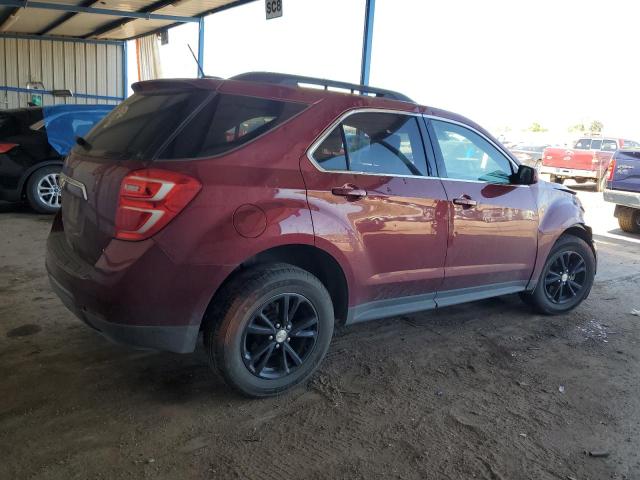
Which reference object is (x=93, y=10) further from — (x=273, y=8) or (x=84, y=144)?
(x=84, y=144)

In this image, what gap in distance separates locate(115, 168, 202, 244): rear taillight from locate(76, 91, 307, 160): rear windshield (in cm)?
15

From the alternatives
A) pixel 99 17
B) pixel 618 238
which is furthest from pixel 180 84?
pixel 99 17

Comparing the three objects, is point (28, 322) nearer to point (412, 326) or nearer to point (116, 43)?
point (412, 326)

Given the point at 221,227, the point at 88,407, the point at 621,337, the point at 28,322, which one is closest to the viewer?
the point at 221,227

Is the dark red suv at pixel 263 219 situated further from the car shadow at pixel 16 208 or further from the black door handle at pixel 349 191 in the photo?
the car shadow at pixel 16 208

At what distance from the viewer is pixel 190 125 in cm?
285

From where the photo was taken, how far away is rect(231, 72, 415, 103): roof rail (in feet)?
10.8

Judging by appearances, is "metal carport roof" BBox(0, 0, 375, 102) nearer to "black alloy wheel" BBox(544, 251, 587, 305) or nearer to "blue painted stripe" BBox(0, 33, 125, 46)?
"blue painted stripe" BBox(0, 33, 125, 46)

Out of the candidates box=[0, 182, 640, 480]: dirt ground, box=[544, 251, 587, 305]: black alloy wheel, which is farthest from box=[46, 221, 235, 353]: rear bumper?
box=[544, 251, 587, 305]: black alloy wheel

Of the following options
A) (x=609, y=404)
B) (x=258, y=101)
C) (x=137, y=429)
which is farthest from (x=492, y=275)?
(x=137, y=429)

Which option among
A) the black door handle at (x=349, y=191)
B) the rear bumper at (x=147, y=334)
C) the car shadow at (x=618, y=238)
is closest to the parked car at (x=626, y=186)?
the car shadow at (x=618, y=238)

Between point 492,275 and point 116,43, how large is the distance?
17675 mm

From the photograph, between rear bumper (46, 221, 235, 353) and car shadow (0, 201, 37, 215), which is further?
car shadow (0, 201, 37, 215)

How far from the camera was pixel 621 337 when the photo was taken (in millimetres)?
4547
